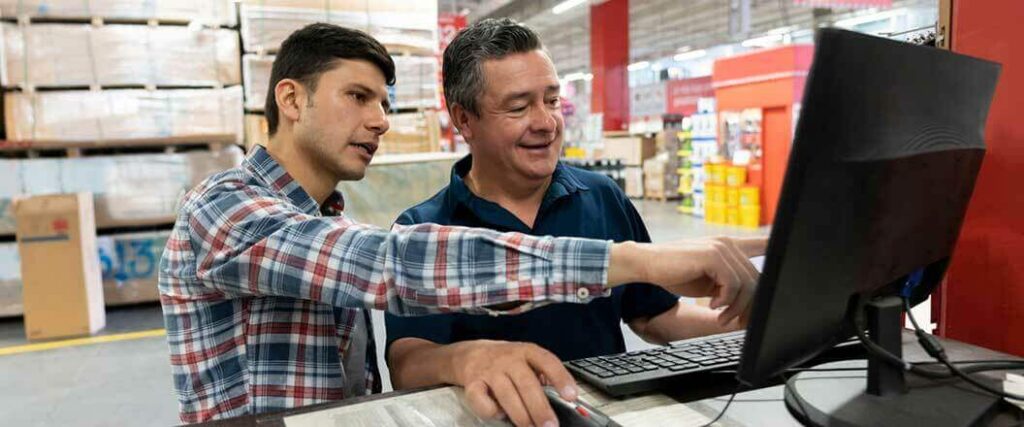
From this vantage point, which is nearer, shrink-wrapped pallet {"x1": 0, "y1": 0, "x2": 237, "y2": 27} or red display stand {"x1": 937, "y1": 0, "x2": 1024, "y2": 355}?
red display stand {"x1": 937, "y1": 0, "x2": 1024, "y2": 355}

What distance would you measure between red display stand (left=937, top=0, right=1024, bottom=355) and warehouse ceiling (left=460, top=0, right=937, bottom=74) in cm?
1458

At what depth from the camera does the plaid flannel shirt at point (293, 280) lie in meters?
1.00

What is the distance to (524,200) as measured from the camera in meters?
1.76

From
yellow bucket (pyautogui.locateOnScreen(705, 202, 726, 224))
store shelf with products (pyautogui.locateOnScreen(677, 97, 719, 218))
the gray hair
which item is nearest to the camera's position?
the gray hair

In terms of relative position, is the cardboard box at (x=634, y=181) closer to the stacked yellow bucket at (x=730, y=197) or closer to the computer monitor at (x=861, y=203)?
the stacked yellow bucket at (x=730, y=197)

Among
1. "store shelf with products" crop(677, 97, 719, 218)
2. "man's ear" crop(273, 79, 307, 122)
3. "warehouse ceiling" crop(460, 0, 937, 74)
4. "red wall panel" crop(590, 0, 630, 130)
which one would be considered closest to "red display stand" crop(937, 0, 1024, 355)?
"man's ear" crop(273, 79, 307, 122)

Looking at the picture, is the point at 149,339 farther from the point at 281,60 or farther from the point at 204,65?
the point at 281,60

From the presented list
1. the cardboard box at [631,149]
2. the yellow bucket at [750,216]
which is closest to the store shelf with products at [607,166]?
the cardboard box at [631,149]

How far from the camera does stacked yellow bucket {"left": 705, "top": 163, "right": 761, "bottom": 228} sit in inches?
390

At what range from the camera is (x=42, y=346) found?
4.80 meters

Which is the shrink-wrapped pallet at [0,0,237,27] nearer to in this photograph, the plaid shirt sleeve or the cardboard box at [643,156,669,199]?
the plaid shirt sleeve

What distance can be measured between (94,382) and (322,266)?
12.3 feet

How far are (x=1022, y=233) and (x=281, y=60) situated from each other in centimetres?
160

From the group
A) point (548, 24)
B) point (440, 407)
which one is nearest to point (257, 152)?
point (440, 407)
